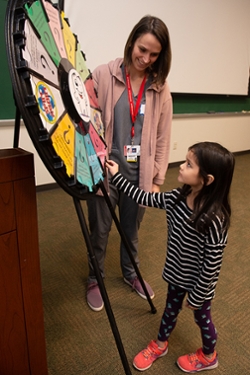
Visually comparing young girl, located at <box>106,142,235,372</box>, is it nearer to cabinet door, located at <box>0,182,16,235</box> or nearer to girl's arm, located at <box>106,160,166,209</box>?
girl's arm, located at <box>106,160,166,209</box>

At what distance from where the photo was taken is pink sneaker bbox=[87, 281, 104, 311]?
4.76 ft

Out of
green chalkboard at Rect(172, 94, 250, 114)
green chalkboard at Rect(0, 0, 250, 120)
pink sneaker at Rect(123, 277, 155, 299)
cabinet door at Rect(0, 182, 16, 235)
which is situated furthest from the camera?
green chalkboard at Rect(172, 94, 250, 114)

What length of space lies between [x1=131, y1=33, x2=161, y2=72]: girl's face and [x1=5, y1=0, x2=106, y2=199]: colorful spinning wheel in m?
0.30

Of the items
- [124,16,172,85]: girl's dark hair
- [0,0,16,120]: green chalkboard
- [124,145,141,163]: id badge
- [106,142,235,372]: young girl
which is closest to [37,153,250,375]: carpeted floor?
[106,142,235,372]: young girl

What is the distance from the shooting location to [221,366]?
1.20 meters

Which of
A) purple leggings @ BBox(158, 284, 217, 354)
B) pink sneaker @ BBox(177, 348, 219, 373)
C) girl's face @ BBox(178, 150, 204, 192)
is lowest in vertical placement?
pink sneaker @ BBox(177, 348, 219, 373)

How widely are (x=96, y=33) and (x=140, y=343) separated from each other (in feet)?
8.36

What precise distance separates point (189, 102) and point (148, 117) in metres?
2.75

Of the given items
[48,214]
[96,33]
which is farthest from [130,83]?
[96,33]

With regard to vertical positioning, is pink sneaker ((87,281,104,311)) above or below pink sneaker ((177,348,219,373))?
above

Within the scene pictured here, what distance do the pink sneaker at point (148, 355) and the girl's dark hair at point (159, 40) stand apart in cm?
115

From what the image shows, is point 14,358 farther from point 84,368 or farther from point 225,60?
point 225,60

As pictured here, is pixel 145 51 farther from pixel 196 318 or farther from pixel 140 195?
pixel 196 318

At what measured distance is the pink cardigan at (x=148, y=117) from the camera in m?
1.15
